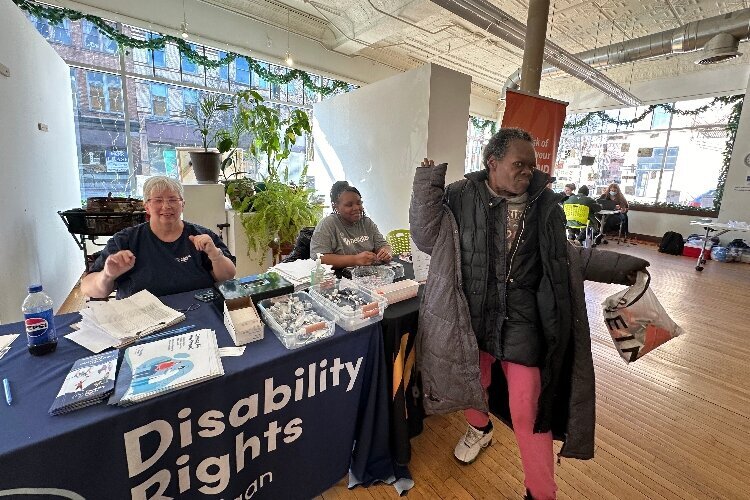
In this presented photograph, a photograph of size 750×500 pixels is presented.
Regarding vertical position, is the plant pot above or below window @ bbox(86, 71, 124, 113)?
below

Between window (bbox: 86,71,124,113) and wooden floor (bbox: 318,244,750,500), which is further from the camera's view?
window (bbox: 86,71,124,113)

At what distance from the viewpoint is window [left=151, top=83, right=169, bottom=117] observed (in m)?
5.15

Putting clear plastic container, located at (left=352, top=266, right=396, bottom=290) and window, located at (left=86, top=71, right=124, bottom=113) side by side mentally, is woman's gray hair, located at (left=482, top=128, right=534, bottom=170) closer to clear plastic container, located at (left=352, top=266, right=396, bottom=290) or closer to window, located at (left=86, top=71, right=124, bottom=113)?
clear plastic container, located at (left=352, top=266, right=396, bottom=290)

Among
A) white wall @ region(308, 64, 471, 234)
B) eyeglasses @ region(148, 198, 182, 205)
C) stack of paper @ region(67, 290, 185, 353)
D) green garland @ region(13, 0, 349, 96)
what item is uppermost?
green garland @ region(13, 0, 349, 96)

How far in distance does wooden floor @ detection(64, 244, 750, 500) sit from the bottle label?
123 centimetres

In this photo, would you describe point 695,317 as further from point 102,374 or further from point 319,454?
point 102,374

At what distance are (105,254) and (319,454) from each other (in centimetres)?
131

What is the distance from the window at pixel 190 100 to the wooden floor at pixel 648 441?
5.62 metres

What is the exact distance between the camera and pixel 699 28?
4801 millimetres

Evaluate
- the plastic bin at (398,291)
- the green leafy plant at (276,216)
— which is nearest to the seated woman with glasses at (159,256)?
the plastic bin at (398,291)

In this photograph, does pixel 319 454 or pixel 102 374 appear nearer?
pixel 102 374

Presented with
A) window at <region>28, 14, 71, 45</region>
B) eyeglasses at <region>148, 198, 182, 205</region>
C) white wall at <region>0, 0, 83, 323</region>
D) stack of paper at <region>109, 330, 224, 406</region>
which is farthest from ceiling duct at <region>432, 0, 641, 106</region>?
window at <region>28, 14, 71, 45</region>

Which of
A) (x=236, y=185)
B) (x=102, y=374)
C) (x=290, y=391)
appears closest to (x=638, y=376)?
(x=290, y=391)

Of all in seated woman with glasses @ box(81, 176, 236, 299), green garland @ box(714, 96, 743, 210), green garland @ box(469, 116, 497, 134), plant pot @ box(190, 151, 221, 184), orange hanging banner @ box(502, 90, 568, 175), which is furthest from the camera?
green garland @ box(469, 116, 497, 134)
